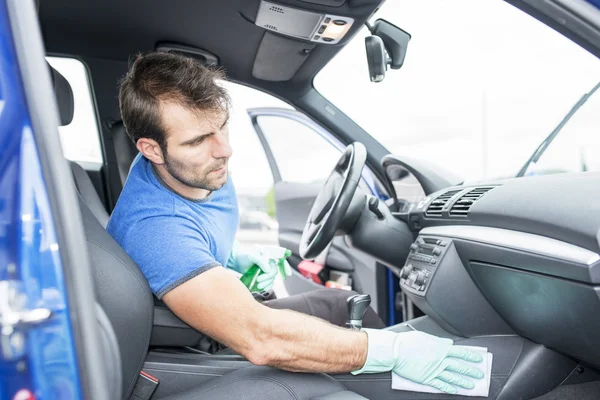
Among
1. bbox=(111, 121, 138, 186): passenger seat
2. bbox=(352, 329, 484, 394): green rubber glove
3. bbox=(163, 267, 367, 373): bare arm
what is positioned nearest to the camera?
bbox=(163, 267, 367, 373): bare arm

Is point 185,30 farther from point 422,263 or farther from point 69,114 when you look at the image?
point 422,263

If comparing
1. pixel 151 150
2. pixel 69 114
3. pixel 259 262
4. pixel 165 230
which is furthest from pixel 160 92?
pixel 259 262

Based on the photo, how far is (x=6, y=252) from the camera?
60 centimetres

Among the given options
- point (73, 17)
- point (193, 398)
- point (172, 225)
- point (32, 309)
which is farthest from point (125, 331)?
point (73, 17)

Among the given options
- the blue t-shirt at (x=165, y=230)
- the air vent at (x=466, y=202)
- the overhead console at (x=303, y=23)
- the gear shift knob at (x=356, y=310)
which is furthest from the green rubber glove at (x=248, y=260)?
the overhead console at (x=303, y=23)

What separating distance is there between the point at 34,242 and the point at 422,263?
3.79 feet

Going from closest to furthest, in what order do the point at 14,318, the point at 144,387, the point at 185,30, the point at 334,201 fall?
1. the point at 14,318
2. the point at 144,387
3. the point at 334,201
4. the point at 185,30

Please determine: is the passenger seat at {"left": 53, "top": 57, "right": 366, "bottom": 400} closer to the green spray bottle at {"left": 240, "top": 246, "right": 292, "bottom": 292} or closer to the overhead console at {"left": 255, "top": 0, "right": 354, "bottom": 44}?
the green spray bottle at {"left": 240, "top": 246, "right": 292, "bottom": 292}

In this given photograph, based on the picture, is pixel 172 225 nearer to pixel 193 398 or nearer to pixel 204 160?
pixel 204 160

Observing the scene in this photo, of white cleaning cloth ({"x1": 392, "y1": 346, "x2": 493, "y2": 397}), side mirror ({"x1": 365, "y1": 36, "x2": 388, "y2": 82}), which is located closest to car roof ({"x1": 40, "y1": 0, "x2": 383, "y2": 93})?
side mirror ({"x1": 365, "y1": 36, "x2": 388, "y2": 82})

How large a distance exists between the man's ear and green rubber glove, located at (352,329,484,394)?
2.18 ft

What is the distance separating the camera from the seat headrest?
1.52 metres

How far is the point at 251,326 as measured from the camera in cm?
113

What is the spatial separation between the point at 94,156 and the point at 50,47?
0.48 m
